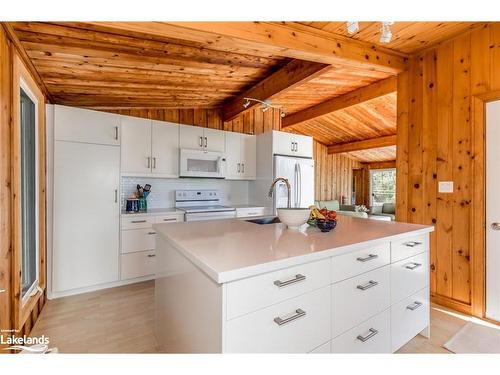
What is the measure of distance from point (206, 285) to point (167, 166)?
2790 mm

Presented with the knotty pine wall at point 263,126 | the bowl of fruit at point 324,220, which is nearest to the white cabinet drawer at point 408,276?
the bowl of fruit at point 324,220

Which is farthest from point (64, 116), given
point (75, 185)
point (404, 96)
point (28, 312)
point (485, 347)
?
point (485, 347)

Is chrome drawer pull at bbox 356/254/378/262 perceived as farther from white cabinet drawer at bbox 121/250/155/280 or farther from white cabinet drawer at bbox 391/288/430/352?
white cabinet drawer at bbox 121/250/155/280

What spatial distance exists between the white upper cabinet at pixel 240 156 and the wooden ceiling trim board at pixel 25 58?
2.34 meters

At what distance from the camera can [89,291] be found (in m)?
2.87

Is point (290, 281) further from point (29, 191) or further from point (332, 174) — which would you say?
point (332, 174)

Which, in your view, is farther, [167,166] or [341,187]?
[341,187]

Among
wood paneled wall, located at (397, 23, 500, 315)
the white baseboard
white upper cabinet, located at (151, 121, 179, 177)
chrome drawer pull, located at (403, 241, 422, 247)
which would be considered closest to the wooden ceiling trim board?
white upper cabinet, located at (151, 121, 179, 177)

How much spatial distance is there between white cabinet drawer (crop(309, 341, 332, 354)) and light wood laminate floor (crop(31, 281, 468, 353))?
2.95ft

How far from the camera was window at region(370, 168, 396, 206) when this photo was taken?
8.66 m

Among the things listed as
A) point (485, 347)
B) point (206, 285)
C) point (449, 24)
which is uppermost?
point (449, 24)
